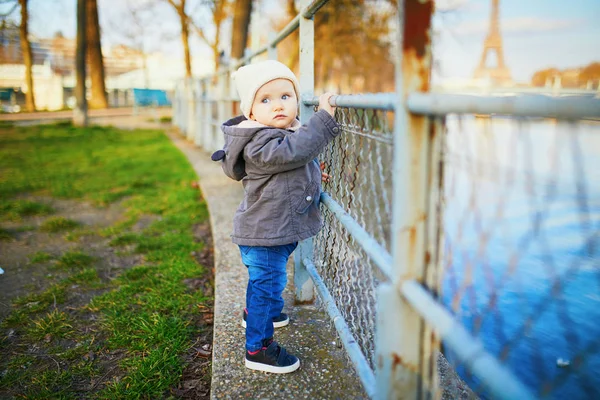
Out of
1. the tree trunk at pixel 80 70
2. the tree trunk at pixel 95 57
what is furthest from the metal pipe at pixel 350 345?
the tree trunk at pixel 95 57

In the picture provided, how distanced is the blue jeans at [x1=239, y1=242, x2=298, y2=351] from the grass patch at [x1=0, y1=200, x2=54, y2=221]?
374 cm

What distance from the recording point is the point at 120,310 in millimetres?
2791

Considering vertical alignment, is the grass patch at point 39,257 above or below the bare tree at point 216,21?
below

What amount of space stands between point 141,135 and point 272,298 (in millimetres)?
12210

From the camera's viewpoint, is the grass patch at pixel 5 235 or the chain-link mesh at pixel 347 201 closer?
the chain-link mesh at pixel 347 201

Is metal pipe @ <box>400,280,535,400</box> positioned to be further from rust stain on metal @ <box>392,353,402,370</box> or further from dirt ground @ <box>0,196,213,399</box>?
dirt ground @ <box>0,196,213,399</box>

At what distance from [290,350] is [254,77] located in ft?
3.96

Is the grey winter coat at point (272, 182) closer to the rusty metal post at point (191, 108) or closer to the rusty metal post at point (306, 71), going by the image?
the rusty metal post at point (306, 71)

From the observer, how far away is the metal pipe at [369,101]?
1.18 meters

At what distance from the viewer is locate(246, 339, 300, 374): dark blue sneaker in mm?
1984

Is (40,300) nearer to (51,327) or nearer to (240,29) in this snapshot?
(51,327)

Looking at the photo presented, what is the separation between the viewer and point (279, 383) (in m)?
1.94

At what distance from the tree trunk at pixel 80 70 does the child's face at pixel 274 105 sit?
524 inches

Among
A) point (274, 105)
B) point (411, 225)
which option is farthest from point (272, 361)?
point (411, 225)
